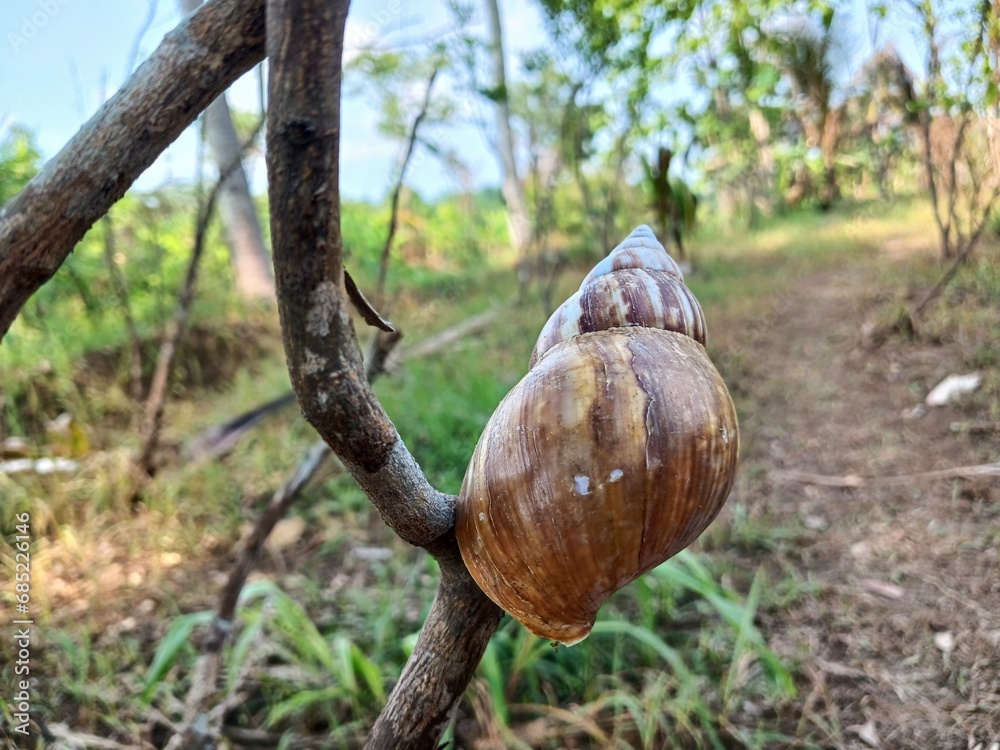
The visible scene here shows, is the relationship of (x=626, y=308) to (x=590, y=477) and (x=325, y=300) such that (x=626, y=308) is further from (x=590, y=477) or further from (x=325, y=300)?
(x=325, y=300)

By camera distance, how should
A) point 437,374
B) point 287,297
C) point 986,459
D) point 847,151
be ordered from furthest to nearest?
point 847,151 < point 437,374 < point 986,459 < point 287,297

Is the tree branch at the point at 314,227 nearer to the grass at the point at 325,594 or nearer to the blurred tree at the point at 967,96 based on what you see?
the grass at the point at 325,594

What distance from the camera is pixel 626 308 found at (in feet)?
2.00

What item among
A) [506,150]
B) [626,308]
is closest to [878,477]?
[626,308]

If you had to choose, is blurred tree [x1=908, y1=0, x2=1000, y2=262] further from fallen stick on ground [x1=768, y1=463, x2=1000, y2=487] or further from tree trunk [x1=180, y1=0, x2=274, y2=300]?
tree trunk [x1=180, y1=0, x2=274, y2=300]

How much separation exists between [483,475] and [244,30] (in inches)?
14.3

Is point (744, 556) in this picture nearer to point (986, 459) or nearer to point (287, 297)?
point (986, 459)

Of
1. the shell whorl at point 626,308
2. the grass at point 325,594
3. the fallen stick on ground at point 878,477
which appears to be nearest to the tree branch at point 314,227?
the shell whorl at point 626,308

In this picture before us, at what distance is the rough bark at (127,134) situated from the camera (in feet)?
1.44

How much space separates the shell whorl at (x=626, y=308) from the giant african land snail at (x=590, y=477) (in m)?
0.06

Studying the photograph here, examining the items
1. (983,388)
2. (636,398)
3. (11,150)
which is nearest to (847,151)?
(983,388)

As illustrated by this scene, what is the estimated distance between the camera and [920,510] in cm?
189

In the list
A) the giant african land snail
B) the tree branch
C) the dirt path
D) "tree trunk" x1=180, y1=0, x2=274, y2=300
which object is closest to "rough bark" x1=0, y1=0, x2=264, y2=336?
the tree branch

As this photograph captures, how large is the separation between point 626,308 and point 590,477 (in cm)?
20
